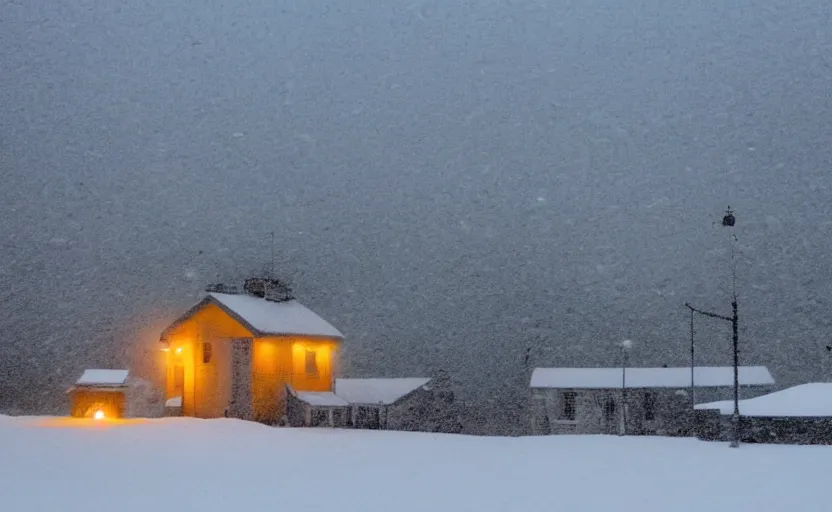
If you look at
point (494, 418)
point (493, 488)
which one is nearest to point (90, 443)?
point (493, 488)

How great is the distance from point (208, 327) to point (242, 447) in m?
A: 20.4

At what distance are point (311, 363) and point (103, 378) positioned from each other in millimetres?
10699

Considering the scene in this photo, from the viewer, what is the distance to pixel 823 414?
28.1 m

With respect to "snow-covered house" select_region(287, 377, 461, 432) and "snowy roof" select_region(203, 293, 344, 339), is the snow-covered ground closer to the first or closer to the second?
"snow-covered house" select_region(287, 377, 461, 432)

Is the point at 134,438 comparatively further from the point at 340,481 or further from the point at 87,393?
the point at 87,393

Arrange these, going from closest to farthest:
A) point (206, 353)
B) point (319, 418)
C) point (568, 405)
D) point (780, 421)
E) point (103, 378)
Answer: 1. point (780, 421)
2. point (319, 418)
3. point (206, 353)
4. point (103, 378)
5. point (568, 405)

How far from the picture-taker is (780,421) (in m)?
28.1

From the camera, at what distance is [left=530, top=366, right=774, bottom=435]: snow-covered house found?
51719 millimetres

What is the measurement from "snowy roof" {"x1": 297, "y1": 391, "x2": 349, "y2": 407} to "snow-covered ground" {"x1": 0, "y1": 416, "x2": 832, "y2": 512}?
14.0 meters

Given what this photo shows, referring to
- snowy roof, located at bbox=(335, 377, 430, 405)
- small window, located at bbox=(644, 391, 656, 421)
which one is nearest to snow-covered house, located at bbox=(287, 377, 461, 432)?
snowy roof, located at bbox=(335, 377, 430, 405)

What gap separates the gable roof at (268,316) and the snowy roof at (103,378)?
3194 mm

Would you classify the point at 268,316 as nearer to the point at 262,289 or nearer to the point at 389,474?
the point at 262,289

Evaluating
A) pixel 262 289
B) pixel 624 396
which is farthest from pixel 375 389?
pixel 624 396

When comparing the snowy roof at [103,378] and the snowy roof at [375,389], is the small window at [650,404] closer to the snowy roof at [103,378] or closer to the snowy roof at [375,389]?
the snowy roof at [375,389]
